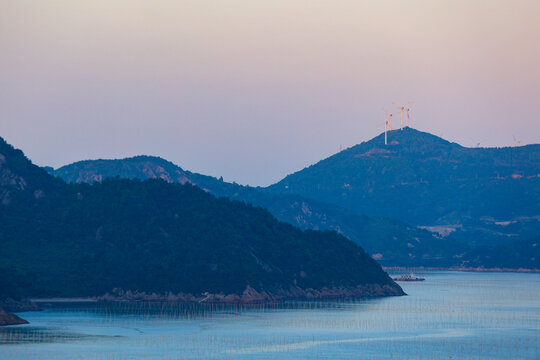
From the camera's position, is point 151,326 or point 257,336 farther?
point 151,326

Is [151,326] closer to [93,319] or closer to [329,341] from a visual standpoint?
[93,319]

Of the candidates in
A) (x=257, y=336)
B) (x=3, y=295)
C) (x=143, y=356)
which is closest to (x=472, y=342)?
(x=257, y=336)

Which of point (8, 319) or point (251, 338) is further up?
point (8, 319)

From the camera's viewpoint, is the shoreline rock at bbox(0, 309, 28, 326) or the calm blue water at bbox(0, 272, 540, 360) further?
the shoreline rock at bbox(0, 309, 28, 326)

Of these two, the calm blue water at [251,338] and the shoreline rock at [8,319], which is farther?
the shoreline rock at [8,319]

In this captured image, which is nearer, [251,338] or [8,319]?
[251,338]

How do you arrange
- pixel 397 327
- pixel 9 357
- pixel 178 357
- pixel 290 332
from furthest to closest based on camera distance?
pixel 397 327 < pixel 290 332 < pixel 178 357 < pixel 9 357

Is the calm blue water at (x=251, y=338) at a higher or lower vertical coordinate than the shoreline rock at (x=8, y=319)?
lower

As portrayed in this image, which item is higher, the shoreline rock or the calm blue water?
the shoreline rock

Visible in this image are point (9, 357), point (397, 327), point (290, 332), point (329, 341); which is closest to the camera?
point (9, 357)

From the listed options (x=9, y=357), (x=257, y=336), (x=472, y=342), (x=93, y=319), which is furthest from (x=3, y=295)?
(x=472, y=342)
